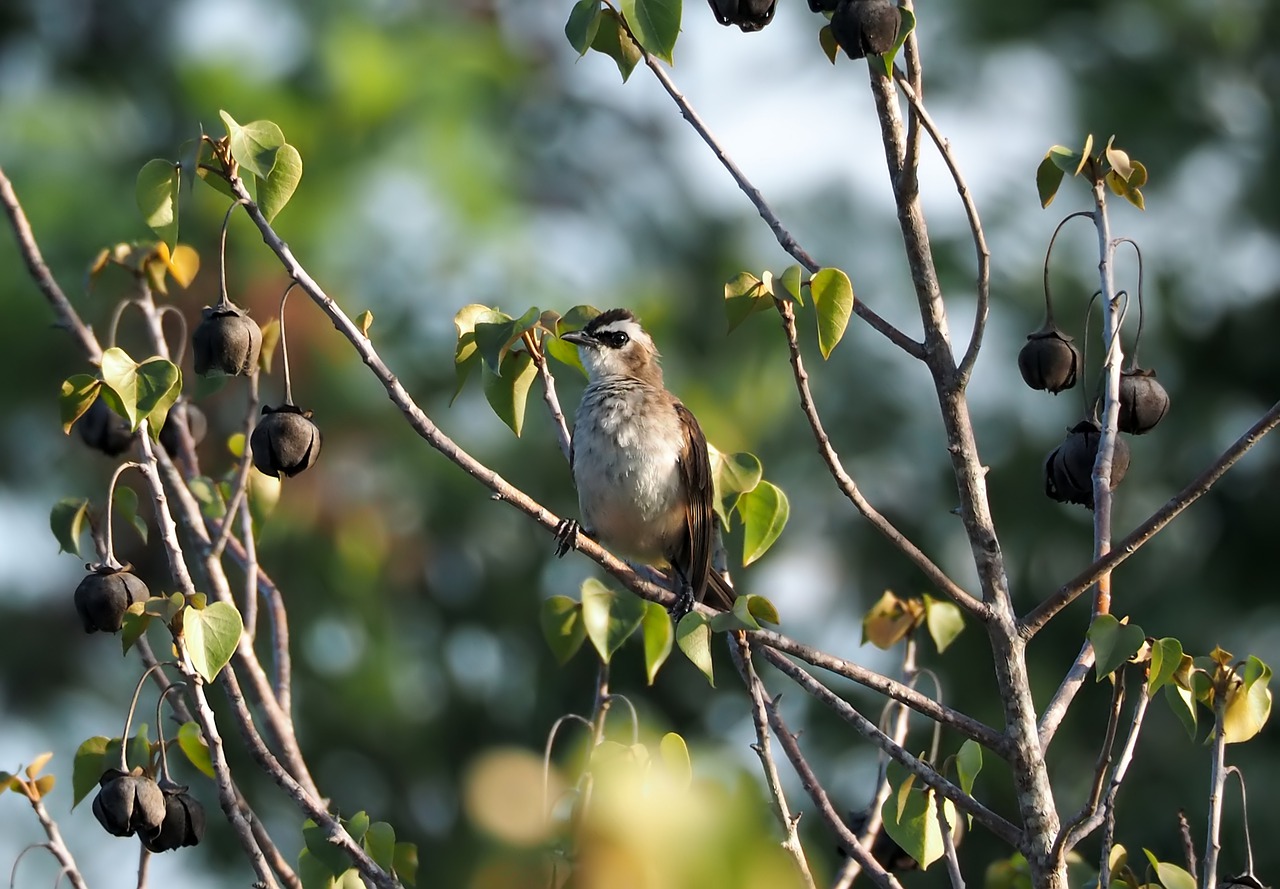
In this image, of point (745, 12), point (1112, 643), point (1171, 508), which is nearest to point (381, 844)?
point (1112, 643)

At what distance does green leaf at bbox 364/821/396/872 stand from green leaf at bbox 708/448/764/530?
106cm

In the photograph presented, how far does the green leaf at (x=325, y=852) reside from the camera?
3.09 meters

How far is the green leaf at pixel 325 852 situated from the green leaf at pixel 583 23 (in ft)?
5.28

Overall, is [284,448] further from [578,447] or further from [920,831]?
[578,447]

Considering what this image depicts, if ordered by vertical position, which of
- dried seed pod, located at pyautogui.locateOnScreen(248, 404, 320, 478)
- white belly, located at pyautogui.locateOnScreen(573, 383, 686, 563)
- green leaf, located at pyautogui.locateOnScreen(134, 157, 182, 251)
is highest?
white belly, located at pyautogui.locateOnScreen(573, 383, 686, 563)

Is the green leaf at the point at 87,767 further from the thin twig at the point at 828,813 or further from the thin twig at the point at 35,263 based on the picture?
the thin twig at the point at 828,813

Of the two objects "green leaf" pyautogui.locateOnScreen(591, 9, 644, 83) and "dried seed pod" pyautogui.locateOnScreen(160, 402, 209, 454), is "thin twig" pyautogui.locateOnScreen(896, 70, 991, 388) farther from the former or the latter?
"dried seed pod" pyautogui.locateOnScreen(160, 402, 209, 454)

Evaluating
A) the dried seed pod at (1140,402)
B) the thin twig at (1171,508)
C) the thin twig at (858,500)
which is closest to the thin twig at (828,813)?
the thin twig at (858,500)

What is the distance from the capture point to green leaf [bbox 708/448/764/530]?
3.61 metres

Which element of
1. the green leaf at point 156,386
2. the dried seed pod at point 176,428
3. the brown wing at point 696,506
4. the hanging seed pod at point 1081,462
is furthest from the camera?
the brown wing at point 696,506

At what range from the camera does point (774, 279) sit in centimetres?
320

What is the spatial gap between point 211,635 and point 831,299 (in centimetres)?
135

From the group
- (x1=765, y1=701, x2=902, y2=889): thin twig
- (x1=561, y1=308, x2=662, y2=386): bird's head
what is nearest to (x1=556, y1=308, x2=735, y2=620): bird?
(x1=561, y1=308, x2=662, y2=386): bird's head

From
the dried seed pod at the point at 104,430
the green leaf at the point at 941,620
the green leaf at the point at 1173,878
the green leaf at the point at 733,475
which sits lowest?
the dried seed pod at the point at 104,430
